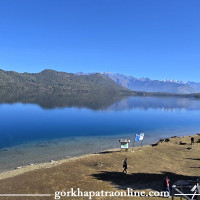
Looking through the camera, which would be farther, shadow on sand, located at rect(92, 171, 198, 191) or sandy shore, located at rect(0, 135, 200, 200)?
shadow on sand, located at rect(92, 171, 198, 191)

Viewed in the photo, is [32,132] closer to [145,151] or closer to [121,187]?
[145,151]

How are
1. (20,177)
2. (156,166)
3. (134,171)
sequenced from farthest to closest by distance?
(156,166)
(134,171)
(20,177)

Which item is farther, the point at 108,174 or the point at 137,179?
the point at 108,174

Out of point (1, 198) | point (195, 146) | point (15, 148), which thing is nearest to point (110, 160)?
point (1, 198)

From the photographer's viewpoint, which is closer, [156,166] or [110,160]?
[156,166]

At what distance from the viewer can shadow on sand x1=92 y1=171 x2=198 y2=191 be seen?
89.6ft

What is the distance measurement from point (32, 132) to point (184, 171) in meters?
57.4

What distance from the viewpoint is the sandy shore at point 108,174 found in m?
26.4

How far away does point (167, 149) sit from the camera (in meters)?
49.0

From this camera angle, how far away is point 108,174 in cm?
3156

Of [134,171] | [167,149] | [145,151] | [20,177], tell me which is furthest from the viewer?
[167,149]

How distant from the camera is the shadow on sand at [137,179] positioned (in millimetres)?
27312

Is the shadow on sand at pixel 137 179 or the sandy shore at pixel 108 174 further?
the shadow on sand at pixel 137 179

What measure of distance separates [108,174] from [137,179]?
14.0 ft
